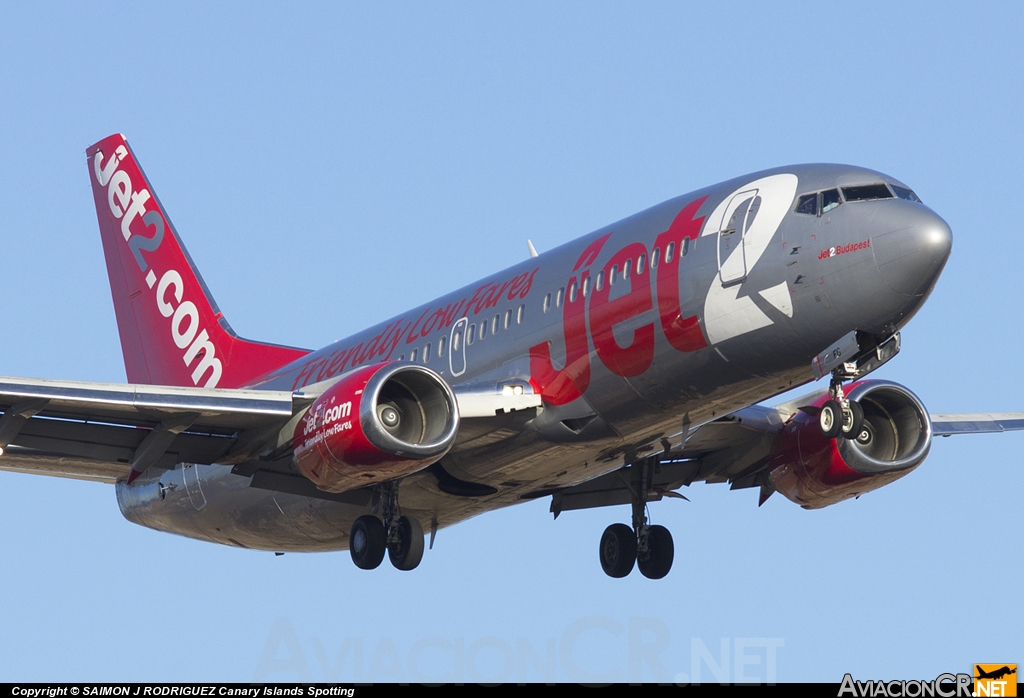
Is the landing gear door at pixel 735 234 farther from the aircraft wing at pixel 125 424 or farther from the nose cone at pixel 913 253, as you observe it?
the aircraft wing at pixel 125 424

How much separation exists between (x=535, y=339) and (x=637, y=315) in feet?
7.75

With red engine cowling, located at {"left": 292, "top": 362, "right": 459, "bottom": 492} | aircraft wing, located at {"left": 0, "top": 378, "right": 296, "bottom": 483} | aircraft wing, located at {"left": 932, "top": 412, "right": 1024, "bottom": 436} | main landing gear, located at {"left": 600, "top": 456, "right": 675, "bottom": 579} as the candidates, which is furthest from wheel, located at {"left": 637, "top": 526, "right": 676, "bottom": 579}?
aircraft wing, located at {"left": 0, "top": 378, "right": 296, "bottom": 483}

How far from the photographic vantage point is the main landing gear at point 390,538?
29.7 m

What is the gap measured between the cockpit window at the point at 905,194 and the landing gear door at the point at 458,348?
8.55 m

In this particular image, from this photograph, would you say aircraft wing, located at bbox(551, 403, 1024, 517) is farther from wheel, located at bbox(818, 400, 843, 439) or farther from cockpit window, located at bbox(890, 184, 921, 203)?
cockpit window, located at bbox(890, 184, 921, 203)

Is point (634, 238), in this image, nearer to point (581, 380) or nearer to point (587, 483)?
point (581, 380)

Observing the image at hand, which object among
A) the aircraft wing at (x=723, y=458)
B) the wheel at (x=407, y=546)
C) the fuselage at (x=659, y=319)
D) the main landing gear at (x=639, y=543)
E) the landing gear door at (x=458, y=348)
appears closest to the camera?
the fuselage at (x=659, y=319)

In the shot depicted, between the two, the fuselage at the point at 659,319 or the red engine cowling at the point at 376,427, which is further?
the red engine cowling at the point at 376,427

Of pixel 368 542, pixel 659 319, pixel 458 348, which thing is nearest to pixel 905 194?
pixel 659 319

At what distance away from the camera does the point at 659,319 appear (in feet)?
83.7

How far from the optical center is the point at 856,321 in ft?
78.3

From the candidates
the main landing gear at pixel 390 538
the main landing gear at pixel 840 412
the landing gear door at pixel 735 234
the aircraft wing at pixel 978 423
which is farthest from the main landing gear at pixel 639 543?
the landing gear door at pixel 735 234

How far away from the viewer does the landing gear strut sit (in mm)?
Result: 24672

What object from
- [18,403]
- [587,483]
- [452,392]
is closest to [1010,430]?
[587,483]
